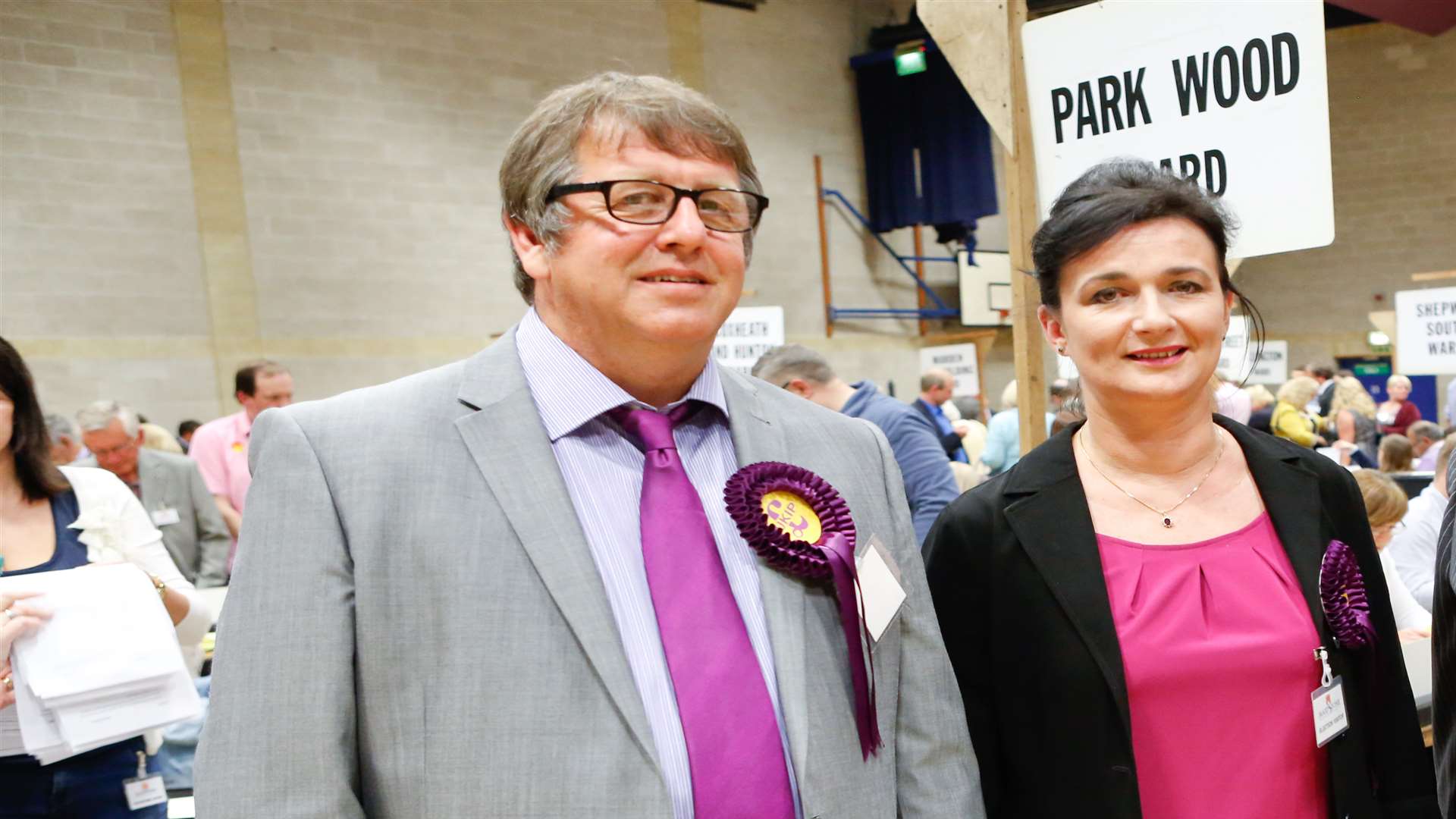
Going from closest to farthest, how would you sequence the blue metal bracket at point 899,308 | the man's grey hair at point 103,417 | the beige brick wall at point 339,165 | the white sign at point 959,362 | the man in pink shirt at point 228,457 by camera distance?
the man's grey hair at point 103,417
the man in pink shirt at point 228,457
the beige brick wall at point 339,165
the white sign at point 959,362
the blue metal bracket at point 899,308

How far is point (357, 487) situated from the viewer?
3.91ft

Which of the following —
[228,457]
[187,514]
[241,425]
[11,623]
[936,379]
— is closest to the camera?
[11,623]

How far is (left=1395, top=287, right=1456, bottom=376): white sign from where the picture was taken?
649 centimetres

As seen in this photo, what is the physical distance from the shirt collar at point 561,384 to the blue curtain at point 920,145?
42.6 ft

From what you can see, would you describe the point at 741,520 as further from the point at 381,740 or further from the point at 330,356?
the point at 330,356

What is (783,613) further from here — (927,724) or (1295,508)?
(1295,508)

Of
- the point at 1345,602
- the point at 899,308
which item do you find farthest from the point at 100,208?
the point at 899,308

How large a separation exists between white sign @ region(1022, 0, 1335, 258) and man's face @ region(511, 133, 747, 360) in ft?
4.19

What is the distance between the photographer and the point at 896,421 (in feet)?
12.8

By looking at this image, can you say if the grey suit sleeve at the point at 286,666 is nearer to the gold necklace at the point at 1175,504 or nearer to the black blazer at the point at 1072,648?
the black blazer at the point at 1072,648

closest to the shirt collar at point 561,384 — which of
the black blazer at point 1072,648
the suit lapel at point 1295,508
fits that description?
the black blazer at point 1072,648

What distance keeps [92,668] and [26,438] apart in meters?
0.64

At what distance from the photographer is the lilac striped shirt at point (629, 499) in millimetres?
1216

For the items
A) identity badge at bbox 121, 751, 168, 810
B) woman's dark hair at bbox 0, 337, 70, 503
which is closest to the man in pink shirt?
woman's dark hair at bbox 0, 337, 70, 503
